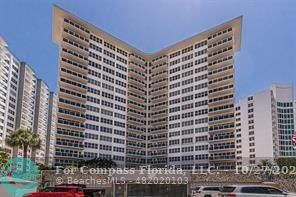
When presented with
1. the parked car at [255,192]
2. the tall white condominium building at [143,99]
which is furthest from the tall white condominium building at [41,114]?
the parked car at [255,192]

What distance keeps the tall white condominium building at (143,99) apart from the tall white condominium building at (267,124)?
172 feet

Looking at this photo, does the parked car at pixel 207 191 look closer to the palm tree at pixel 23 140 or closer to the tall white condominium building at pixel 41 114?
the palm tree at pixel 23 140

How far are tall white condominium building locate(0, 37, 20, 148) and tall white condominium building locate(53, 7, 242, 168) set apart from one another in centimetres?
4140

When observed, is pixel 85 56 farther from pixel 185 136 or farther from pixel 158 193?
pixel 158 193

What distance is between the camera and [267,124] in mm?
161875

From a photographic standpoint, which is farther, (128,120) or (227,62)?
(128,120)

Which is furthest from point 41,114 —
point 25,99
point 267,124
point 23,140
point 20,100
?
point 23,140

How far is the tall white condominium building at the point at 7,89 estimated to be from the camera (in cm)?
14012

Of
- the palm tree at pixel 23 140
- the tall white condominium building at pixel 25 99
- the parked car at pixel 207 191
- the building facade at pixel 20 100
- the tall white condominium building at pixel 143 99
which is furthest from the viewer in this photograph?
the tall white condominium building at pixel 25 99

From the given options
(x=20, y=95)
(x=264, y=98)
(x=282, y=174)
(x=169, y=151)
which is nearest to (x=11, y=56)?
(x=20, y=95)

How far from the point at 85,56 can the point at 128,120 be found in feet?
80.2

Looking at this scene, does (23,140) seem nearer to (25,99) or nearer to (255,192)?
(255,192)

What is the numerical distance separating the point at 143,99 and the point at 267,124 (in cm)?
6307

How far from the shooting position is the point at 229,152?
105m
